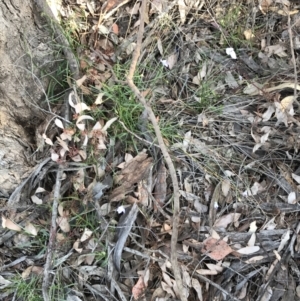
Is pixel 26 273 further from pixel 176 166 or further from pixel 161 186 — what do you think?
pixel 176 166

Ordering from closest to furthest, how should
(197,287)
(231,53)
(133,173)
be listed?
1. (197,287)
2. (133,173)
3. (231,53)

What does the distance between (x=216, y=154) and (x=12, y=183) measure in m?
0.84

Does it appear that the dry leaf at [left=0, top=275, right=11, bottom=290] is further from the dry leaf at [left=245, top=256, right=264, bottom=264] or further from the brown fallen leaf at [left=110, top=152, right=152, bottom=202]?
the dry leaf at [left=245, top=256, right=264, bottom=264]

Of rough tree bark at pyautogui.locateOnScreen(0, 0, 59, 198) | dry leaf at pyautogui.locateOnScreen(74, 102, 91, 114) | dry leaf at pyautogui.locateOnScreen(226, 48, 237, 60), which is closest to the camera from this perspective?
rough tree bark at pyautogui.locateOnScreen(0, 0, 59, 198)

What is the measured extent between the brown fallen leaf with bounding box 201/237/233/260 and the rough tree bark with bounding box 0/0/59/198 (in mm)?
765

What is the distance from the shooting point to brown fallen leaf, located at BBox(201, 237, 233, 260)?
1826 millimetres

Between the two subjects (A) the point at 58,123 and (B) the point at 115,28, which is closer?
(A) the point at 58,123

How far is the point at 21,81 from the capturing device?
1846 mm

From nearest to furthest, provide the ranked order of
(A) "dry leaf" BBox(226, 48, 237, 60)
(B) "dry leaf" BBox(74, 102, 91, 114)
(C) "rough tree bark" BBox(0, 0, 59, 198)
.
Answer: (C) "rough tree bark" BBox(0, 0, 59, 198), (B) "dry leaf" BBox(74, 102, 91, 114), (A) "dry leaf" BBox(226, 48, 237, 60)

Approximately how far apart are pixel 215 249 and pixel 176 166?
0.37m

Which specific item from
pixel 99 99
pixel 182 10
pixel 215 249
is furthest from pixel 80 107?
pixel 215 249

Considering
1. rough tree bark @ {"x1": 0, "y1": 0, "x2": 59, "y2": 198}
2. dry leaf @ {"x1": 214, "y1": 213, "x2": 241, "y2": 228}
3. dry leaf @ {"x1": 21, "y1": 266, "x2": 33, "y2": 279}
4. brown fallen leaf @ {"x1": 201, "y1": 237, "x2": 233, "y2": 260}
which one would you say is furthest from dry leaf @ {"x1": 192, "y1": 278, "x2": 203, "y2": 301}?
rough tree bark @ {"x1": 0, "y1": 0, "x2": 59, "y2": 198}

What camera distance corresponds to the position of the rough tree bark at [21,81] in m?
1.77

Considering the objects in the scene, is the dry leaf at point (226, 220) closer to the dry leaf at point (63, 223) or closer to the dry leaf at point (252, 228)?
the dry leaf at point (252, 228)
